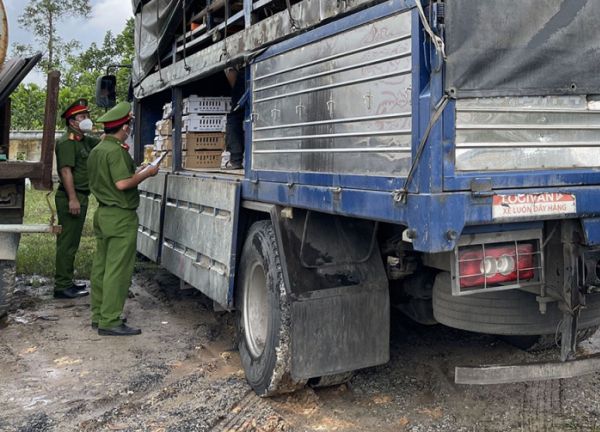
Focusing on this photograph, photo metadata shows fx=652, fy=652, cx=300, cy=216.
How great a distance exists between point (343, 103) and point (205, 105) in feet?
10.5

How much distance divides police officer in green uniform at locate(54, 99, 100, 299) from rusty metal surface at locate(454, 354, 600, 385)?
4.97m

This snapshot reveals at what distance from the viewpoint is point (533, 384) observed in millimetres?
4219

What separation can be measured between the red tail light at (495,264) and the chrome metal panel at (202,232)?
2017 millimetres

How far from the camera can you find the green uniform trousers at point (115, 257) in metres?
5.65

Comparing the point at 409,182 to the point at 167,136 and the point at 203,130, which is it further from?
the point at 167,136

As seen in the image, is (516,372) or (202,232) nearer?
(516,372)

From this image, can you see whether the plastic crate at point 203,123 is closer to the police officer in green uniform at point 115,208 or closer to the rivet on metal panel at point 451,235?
the police officer in green uniform at point 115,208

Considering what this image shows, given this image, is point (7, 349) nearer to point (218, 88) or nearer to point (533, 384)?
point (218, 88)

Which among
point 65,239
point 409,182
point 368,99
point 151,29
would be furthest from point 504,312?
point 65,239

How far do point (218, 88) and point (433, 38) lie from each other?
12.8 feet

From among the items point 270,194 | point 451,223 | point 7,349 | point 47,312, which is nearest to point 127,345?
point 7,349

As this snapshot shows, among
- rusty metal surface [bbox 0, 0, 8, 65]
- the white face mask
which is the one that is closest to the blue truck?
rusty metal surface [bbox 0, 0, 8, 65]

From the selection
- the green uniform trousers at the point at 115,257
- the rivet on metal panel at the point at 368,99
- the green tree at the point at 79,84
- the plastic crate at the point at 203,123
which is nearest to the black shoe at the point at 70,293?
the green uniform trousers at the point at 115,257

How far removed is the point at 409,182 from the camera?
284 cm
